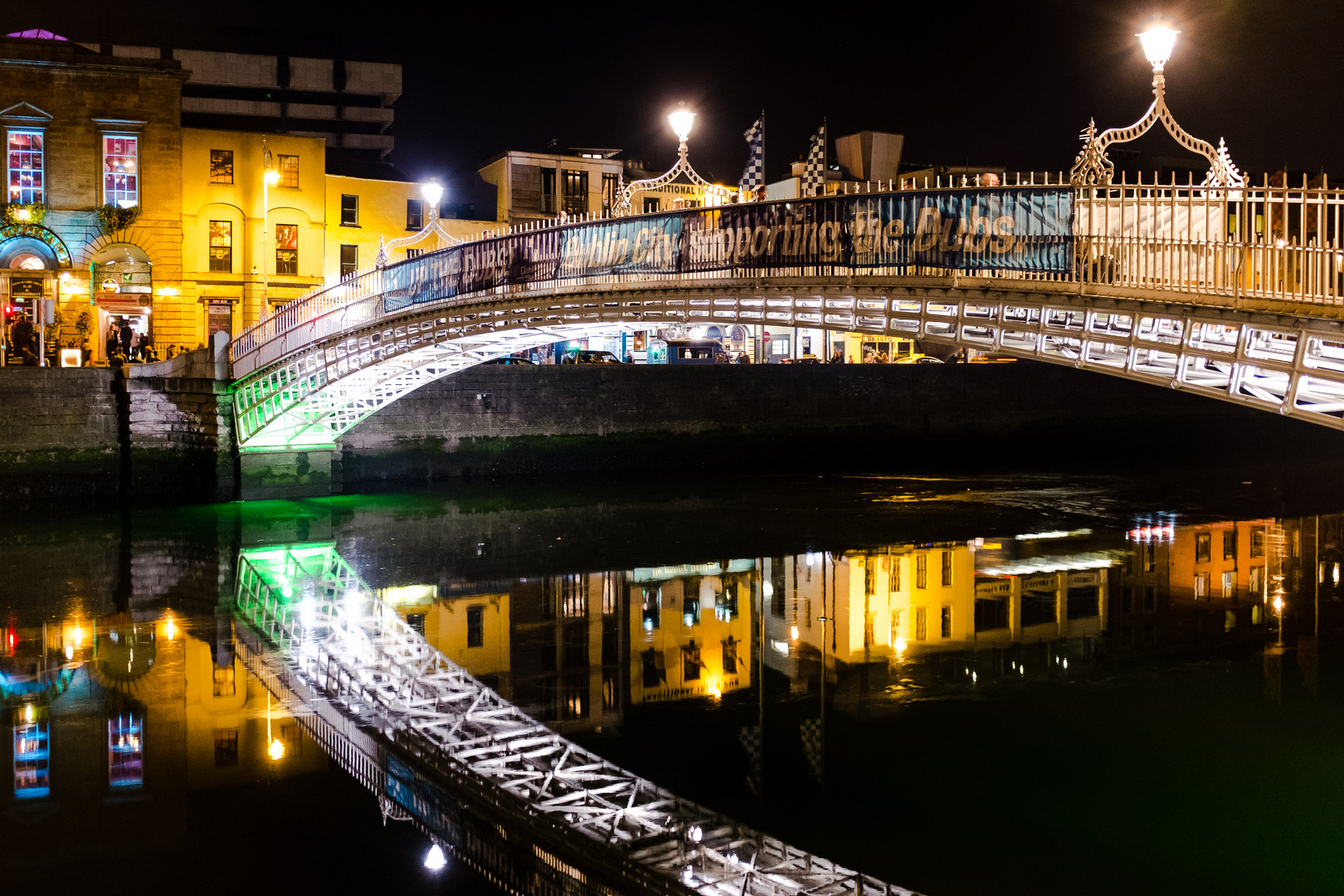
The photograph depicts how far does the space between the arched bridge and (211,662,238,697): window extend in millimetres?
6630

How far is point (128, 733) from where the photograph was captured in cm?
995

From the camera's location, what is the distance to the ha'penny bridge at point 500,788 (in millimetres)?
7250

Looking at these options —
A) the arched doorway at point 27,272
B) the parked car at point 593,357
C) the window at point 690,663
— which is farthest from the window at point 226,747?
the arched doorway at point 27,272

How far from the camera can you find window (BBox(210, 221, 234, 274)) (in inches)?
1361

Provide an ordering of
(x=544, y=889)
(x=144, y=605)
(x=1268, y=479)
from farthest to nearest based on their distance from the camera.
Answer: (x=1268, y=479) < (x=144, y=605) < (x=544, y=889)

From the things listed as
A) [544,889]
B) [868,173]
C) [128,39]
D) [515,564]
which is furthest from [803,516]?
[128,39]

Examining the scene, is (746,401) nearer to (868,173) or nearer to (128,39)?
(868,173)

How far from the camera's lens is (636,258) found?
15633 millimetres

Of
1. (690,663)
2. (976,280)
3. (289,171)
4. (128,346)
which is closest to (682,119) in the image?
(976,280)

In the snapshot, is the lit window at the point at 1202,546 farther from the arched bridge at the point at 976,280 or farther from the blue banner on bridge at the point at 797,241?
the blue banner on bridge at the point at 797,241

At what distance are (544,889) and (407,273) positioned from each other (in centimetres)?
1427

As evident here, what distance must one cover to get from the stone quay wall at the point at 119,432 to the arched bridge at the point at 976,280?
509cm

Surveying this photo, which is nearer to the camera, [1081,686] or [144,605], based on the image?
[1081,686]

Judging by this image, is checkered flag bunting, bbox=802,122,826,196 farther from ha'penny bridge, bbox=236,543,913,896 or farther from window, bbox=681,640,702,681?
ha'penny bridge, bbox=236,543,913,896
